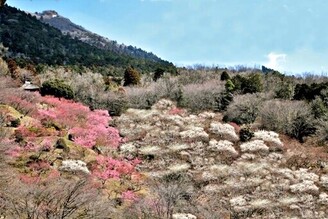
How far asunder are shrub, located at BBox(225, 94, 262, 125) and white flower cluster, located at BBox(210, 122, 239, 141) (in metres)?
3.28

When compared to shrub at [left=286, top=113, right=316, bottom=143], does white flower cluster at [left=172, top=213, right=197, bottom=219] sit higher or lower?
lower

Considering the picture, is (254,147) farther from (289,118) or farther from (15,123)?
(15,123)

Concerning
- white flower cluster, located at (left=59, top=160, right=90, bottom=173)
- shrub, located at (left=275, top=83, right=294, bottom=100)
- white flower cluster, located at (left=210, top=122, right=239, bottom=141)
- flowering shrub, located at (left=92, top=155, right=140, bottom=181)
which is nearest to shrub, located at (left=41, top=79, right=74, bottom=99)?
flowering shrub, located at (left=92, top=155, right=140, bottom=181)

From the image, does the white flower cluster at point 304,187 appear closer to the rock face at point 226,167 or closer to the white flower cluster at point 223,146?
the rock face at point 226,167

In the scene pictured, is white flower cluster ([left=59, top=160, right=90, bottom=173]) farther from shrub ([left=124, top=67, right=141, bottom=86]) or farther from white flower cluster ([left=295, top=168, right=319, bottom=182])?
shrub ([left=124, top=67, right=141, bottom=86])

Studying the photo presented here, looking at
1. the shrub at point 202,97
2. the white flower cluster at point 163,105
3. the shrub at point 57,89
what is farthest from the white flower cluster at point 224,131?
the shrub at point 57,89

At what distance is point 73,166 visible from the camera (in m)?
32.3

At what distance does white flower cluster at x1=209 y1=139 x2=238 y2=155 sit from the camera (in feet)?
131

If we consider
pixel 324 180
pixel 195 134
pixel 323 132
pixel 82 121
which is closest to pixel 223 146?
pixel 195 134

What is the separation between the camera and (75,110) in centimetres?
4575

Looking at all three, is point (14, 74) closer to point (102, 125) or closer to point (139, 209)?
point (102, 125)

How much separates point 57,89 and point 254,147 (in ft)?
71.8

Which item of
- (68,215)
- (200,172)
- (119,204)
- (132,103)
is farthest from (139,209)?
(132,103)

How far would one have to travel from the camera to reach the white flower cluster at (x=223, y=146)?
3997 cm
